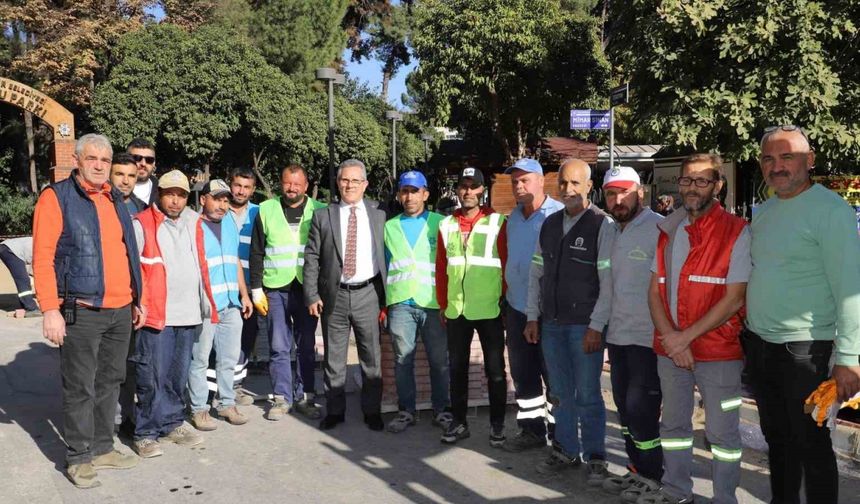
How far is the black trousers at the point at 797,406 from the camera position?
3.25 meters

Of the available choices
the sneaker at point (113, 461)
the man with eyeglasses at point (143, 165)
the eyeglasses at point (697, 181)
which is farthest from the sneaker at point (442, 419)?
the man with eyeglasses at point (143, 165)

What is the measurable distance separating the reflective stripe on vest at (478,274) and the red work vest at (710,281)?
5.14 ft

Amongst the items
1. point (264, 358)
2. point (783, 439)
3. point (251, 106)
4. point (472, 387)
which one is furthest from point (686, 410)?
point (251, 106)

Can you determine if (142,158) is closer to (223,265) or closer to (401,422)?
(223,265)

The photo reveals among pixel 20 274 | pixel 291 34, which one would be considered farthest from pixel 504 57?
pixel 20 274

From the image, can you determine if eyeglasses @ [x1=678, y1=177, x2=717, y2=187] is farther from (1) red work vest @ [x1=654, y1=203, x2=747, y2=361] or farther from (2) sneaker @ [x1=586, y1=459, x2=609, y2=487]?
(2) sneaker @ [x1=586, y1=459, x2=609, y2=487]

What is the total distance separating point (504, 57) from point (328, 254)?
1697 centimetres

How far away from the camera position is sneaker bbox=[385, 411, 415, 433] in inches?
212

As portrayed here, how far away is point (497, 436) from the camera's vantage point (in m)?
5.04

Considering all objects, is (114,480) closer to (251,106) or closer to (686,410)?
(686,410)

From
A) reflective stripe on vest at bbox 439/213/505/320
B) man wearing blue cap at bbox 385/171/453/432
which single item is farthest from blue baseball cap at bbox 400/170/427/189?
reflective stripe on vest at bbox 439/213/505/320

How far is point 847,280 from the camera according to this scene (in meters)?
3.10

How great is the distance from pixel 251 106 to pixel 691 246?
2404 cm

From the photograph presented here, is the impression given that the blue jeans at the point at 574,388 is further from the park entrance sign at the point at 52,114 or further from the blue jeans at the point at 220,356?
the park entrance sign at the point at 52,114
